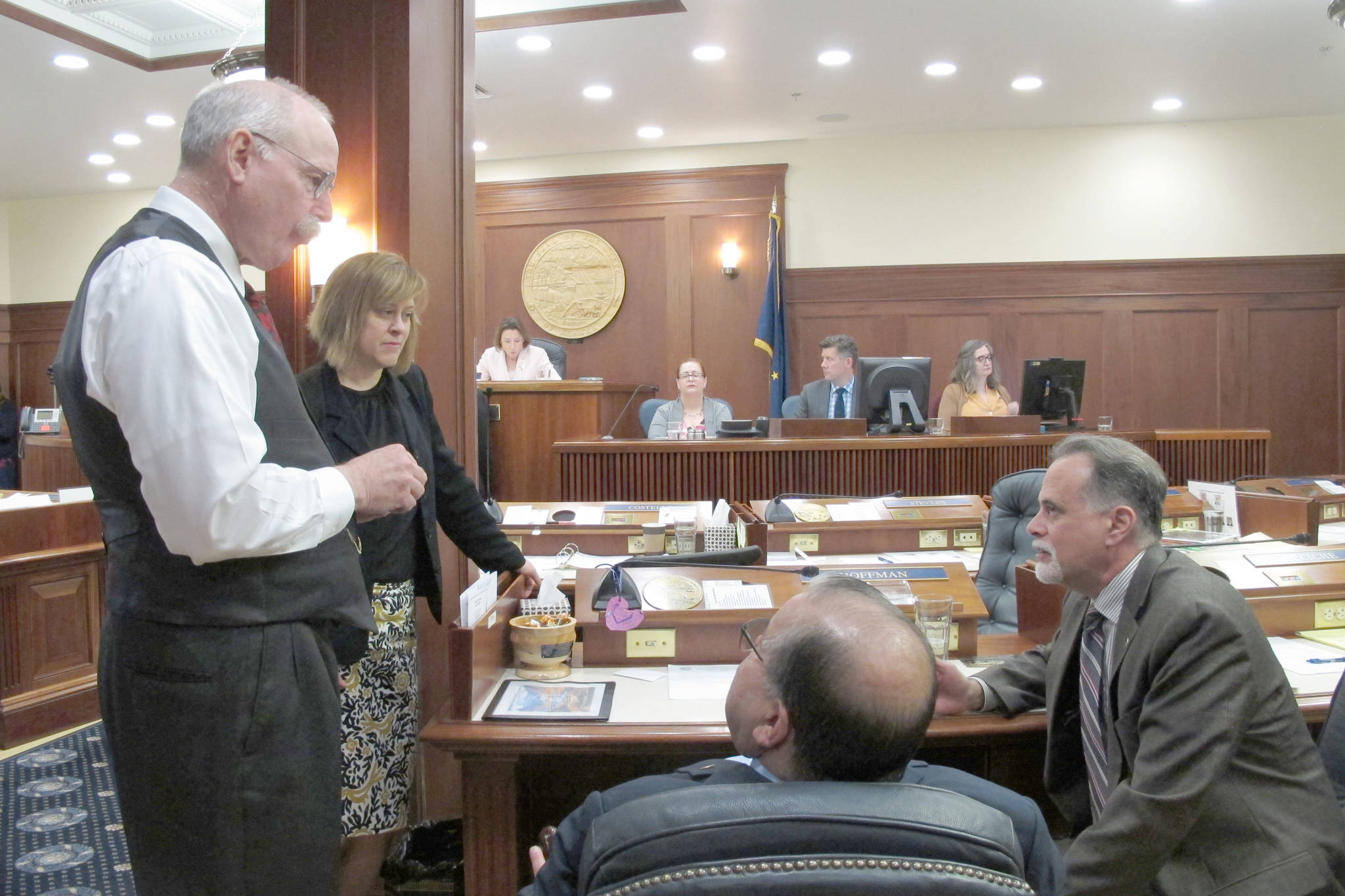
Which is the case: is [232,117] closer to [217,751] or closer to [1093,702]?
[217,751]

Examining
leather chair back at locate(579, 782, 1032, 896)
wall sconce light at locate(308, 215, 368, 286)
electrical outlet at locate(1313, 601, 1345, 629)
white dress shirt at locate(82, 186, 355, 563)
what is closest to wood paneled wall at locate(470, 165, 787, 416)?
wall sconce light at locate(308, 215, 368, 286)

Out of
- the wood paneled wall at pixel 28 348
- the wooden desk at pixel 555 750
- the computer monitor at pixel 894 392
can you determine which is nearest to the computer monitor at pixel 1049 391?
the computer monitor at pixel 894 392

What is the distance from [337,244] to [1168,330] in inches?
293

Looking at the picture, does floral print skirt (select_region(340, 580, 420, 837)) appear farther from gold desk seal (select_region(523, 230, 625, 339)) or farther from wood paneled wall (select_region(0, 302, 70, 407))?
wood paneled wall (select_region(0, 302, 70, 407))

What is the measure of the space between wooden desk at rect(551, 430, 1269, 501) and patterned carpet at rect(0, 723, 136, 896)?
2.44 m

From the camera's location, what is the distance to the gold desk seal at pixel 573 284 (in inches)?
330

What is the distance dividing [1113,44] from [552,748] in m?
5.95

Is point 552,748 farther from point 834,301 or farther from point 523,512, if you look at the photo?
point 834,301

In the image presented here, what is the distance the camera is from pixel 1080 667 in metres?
1.68

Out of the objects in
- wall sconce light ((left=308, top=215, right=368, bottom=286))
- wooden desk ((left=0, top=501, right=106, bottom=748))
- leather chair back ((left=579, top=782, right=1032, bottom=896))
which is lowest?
wooden desk ((left=0, top=501, right=106, bottom=748))

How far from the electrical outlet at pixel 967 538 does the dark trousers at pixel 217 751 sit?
2.68 m

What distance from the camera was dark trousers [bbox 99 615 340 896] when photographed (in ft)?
3.91

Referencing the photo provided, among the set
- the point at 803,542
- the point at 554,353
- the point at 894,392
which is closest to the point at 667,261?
the point at 554,353

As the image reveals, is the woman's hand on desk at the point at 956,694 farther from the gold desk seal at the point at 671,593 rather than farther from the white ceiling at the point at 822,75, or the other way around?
the white ceiling at the point at 822,75
